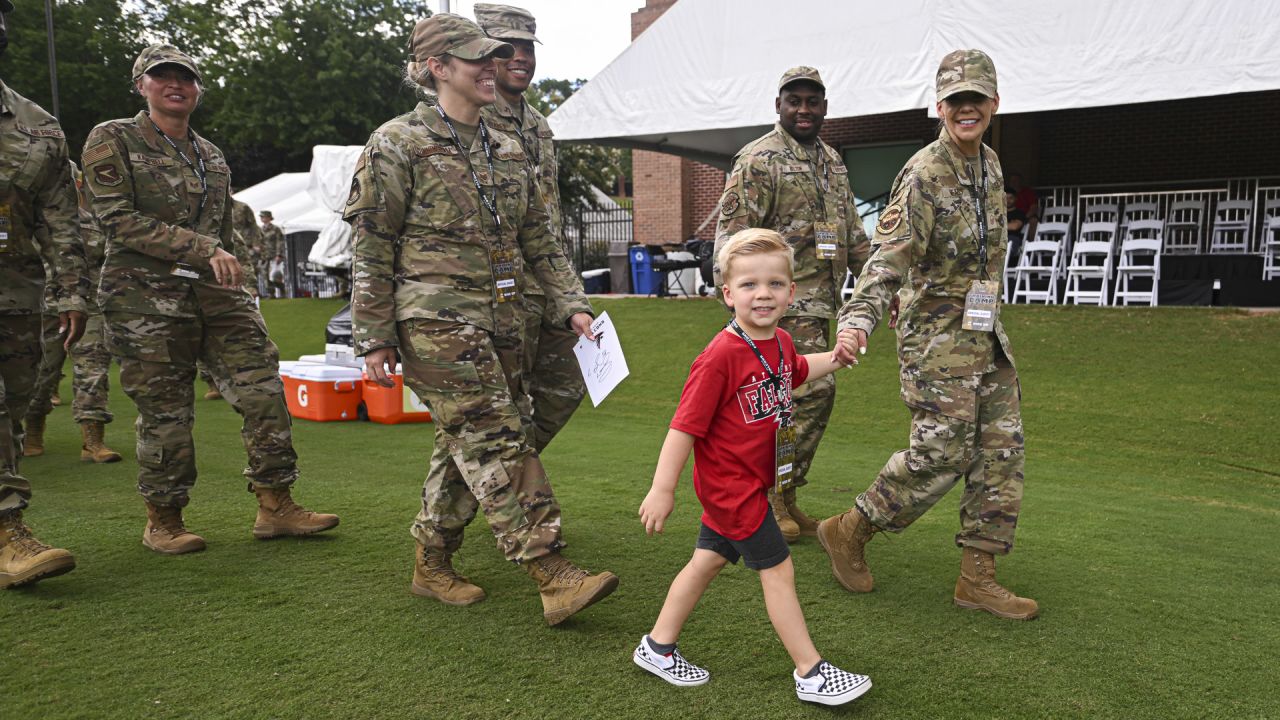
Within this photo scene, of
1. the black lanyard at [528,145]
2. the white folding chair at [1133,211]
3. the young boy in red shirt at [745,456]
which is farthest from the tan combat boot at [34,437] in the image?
the white folding chair at [1133,211]

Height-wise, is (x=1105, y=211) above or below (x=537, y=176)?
above

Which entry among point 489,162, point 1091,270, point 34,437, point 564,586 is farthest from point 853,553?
point 1091,270

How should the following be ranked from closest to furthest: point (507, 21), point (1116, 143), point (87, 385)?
point (507, 21) < point (87, 385) < point (1116, 143)

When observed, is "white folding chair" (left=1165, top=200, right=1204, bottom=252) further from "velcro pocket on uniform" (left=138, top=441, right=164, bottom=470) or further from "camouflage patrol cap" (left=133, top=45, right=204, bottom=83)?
"velcro pocket on uniform" (left=138, top=441, right=164, bottom=470)

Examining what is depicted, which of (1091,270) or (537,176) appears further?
(1091,270)

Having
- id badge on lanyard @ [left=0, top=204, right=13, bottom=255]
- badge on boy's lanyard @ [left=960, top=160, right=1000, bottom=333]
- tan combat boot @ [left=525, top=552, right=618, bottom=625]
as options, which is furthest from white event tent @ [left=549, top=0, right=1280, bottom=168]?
id badge on lanyard @ [left=0, top=204, right=13, bottom=255]

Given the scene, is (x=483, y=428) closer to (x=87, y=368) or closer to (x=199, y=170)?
(x=199, y=170)

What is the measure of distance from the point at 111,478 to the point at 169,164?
8.75 ft

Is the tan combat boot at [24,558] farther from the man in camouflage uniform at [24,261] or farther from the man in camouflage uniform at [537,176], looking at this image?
the man in camouflage uniform at [537,176]

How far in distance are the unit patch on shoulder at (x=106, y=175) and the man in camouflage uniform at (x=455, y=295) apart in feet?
4.61

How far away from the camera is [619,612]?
3.57 m

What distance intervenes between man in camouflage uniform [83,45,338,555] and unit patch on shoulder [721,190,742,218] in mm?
2353

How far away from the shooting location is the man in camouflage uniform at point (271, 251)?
72.3ft

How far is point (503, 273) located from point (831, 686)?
1876 millimetres
